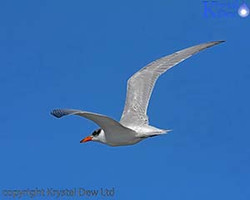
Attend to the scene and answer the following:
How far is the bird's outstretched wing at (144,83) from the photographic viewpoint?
33.9ft

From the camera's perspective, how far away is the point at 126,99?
1072 cm

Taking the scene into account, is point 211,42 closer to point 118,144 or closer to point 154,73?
point 154,73

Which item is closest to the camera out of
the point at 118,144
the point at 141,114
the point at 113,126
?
the point at 113,126

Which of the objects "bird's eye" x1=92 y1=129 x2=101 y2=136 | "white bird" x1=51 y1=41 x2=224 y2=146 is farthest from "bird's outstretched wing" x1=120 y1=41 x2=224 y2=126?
"bird's eye" x1=92 y1=129 x2=101 y2=136

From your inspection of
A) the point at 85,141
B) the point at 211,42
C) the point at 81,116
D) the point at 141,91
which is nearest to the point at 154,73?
the point at 141,91

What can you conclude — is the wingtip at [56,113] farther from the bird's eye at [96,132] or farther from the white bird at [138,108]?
the bird's eye at [96,132]

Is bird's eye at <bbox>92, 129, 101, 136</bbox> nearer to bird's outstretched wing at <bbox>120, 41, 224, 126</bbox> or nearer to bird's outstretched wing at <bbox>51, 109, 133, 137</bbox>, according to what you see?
bird's outstretched wing at <bbox>51, 109, 133, 137</bbox>

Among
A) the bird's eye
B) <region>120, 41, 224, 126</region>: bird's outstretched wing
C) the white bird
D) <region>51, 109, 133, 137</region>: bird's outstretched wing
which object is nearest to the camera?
<region>51, 109, 133, 137</region>: bird's outstretched wing

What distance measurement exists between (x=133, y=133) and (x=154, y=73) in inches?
90.0

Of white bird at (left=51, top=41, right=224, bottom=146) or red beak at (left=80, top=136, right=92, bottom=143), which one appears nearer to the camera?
white bird at (left=51, top=41, right=224, bottom=146)

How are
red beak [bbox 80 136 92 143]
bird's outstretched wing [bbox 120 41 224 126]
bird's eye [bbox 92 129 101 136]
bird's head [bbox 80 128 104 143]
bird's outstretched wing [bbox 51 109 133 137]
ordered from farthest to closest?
bird's outstretched wing [bbox 120 41 224 126] < red beak [bbox 80 136 92 143] < bird's eye [bbox 92 129 101 136] < bird's head [bbox 80 128 104 143] < bird's outstretched wing [bbox 51 109 133 137]

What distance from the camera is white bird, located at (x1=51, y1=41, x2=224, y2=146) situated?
8906 millimetres

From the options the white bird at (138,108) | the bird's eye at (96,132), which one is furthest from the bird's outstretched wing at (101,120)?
the bird's eye at (96,132)

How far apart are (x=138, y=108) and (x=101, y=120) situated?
2.66 metres
